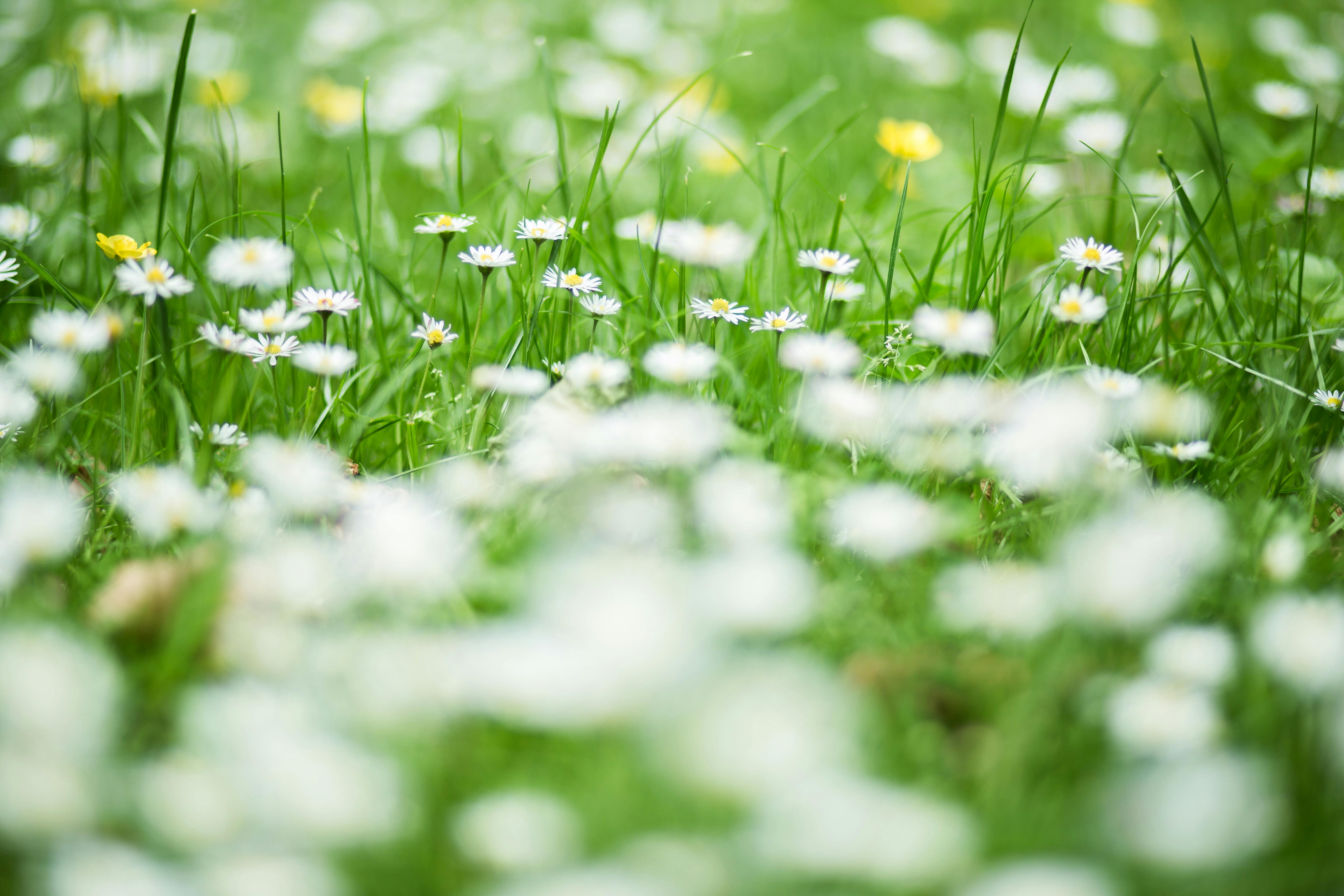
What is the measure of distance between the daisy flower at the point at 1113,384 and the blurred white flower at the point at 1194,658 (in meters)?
0.40

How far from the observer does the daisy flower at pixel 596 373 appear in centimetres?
124

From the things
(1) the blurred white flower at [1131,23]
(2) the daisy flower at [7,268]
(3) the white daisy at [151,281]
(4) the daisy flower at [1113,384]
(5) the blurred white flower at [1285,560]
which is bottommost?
(5) the blurred white flower at [1285,560]

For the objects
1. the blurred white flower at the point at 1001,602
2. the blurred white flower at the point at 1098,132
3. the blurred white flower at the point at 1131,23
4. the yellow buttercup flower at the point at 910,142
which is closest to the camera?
the blurred white flower at the point at 1001,602

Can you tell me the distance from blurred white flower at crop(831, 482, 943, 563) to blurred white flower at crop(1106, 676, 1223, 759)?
0.25 m

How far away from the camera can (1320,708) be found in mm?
822

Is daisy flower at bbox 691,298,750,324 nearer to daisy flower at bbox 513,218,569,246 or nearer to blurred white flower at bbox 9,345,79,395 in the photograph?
daisy flower at bbox 513,218,569,246

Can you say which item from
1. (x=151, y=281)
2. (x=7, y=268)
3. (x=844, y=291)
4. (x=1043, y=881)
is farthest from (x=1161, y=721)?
(x=7, y=268)

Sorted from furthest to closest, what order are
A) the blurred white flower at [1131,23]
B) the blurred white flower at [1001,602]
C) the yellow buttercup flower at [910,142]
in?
the blurred white flower at [1131,23], the yellow buttercup flower at [910,142], the blurred white flower at [1001,602]

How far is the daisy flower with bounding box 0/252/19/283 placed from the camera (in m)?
1.36

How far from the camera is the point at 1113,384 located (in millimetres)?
1241

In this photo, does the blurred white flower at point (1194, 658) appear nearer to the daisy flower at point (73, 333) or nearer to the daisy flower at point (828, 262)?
the daisy flower at point (828, 262)

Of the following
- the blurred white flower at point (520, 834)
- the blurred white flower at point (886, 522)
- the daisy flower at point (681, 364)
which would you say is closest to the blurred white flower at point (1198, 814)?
the blurred white flower at point (886, 522)

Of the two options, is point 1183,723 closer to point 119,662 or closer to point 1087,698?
point 1087,698

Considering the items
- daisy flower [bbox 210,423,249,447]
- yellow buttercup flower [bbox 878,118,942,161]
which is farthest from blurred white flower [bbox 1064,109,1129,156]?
daisy flower [bbox 210,423,249,447]
